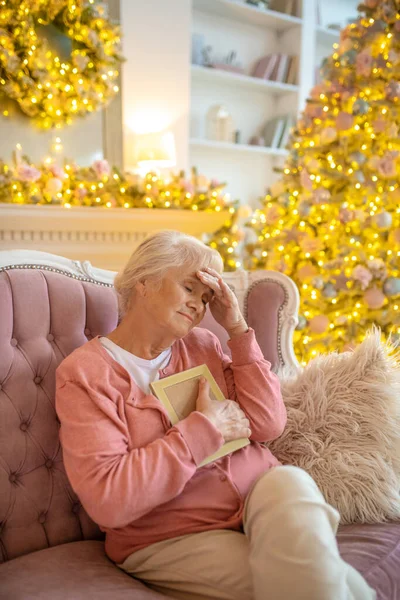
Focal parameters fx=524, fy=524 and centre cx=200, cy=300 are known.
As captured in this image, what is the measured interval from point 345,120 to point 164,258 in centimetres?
221

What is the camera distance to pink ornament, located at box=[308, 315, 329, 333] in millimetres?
3145

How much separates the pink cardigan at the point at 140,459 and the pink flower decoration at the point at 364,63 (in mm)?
2385

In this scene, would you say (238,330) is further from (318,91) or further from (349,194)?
(318,91)

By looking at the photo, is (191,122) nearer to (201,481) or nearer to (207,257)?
(207,257)

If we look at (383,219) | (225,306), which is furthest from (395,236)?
(225,306)

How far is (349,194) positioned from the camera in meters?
3.17

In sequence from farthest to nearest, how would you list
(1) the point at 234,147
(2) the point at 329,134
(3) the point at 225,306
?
(1) the point at 234,147, (2) the point at 329,134, (3) the point at 225,306

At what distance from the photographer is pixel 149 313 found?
1.26 m

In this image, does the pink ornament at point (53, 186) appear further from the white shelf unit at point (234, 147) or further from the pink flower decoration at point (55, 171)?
the white shelf unit at point (234, 147)

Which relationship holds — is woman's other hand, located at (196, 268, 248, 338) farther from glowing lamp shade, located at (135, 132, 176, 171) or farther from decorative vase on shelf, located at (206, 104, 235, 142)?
decorative vase on shelf, located at (206, 104, 235, 142)

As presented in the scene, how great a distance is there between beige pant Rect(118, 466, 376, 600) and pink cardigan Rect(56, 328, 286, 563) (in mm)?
42

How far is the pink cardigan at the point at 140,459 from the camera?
1.05 meters

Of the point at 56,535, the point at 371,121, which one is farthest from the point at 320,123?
the point at 56,535

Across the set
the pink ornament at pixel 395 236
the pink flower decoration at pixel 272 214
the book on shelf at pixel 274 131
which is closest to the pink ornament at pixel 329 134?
the pink flower decoration at pixel 272 214
